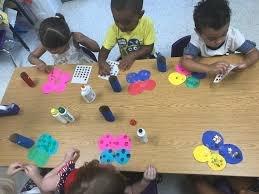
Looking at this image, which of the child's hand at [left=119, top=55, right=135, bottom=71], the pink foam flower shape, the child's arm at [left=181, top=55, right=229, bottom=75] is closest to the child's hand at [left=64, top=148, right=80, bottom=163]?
the pink foam flower shape

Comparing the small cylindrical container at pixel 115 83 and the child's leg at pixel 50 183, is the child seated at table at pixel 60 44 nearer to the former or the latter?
the small cylindrical container at pixel 115 83

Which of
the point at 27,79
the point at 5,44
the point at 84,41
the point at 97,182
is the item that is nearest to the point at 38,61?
the point at 27,79

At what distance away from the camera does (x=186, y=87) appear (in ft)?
5.20

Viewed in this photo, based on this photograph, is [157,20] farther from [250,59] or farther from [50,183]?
[50,183]

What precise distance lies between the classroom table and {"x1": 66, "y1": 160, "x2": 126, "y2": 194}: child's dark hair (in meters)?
0.27

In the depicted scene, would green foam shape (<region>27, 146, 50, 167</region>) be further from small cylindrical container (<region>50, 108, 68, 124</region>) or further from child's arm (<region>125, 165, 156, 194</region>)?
child's arm (<region>125, 165, 156, 194</region>)

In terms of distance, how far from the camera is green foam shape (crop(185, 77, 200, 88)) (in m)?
1.58

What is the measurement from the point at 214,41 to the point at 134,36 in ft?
1.60

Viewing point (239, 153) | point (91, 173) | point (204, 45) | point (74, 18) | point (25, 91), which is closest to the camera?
point (91, 173)

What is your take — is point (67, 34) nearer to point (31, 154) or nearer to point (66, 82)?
point (66, 82)

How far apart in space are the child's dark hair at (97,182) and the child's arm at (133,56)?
2.42 feet

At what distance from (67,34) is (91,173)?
1003 millimetres

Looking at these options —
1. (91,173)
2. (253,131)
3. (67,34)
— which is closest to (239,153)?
(253,131)

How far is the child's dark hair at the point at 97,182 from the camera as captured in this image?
110cm
